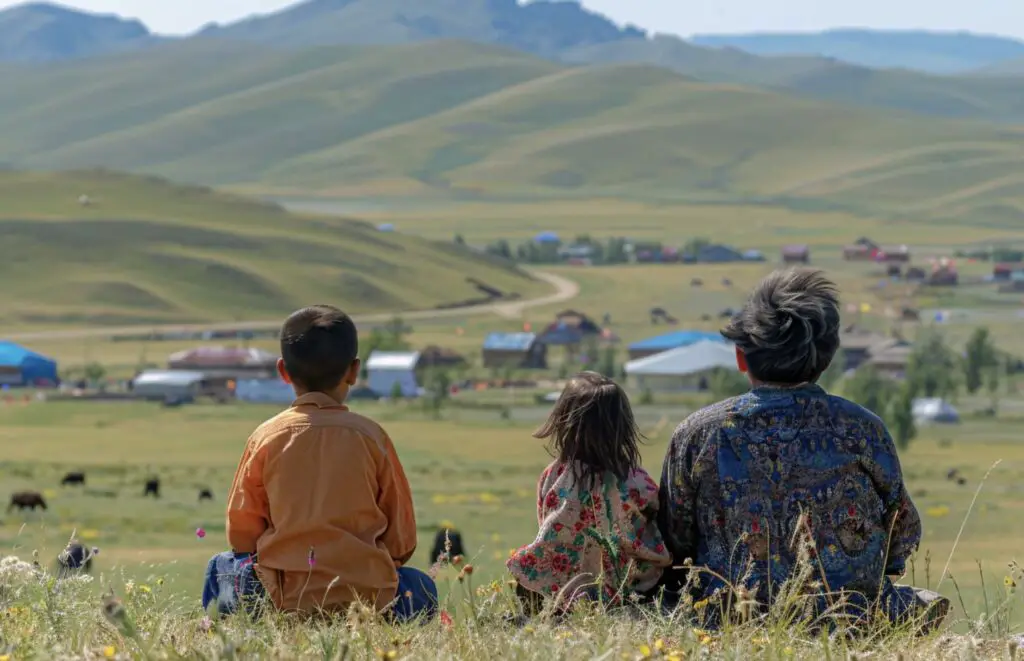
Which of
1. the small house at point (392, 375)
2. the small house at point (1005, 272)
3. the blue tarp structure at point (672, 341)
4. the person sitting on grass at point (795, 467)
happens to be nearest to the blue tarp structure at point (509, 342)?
the blue tarp structure at point (672, 341)

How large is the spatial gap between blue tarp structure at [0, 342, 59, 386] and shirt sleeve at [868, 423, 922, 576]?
215ft

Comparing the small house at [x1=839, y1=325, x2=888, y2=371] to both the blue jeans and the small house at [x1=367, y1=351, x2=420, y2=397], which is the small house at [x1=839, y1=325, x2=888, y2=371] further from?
the blue jeans

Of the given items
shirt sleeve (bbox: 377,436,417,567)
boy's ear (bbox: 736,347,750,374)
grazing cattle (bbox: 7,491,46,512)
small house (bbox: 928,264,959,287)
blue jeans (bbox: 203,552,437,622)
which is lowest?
grazing cattle (bbox: 7,491,46,512)

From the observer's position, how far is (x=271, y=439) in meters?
5.06

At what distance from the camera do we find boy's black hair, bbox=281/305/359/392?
507 cm

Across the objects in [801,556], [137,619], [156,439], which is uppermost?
[801,556]

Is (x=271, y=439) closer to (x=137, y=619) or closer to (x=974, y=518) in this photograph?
(x=137, y=619)

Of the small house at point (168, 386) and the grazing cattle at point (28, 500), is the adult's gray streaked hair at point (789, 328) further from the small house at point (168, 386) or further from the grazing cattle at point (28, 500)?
the small house at point (168, 386)

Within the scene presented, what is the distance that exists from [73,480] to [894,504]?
3708 centimetres

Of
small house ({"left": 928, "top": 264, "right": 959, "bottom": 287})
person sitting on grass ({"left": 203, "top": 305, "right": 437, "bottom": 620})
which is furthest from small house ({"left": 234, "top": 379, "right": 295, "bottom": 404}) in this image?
person sitting on grass ({"left": 203, "top": 305, "right": 437, "bottom": 620})

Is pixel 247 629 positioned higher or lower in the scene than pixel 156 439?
higher

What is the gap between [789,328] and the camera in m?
5.07

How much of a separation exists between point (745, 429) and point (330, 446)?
128 cm

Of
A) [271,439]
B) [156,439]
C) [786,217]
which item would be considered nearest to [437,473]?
[156,439]
